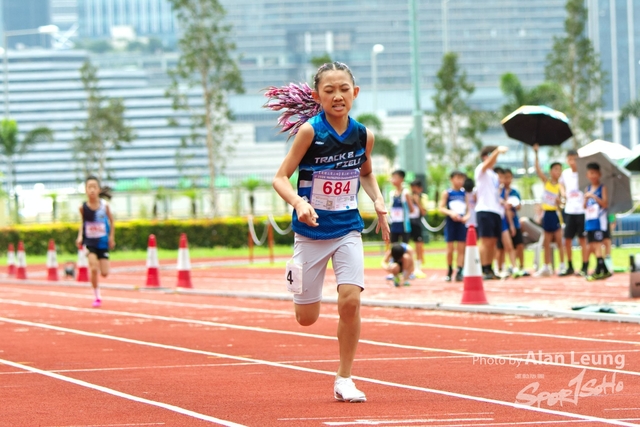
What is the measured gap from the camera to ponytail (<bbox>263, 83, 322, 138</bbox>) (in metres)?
8.11

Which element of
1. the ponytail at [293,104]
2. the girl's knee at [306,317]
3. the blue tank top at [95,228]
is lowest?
the blue tank top at [95,228]

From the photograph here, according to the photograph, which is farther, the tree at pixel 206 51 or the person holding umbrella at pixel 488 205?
the tree at pixel 206 51

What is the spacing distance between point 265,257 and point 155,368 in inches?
1069

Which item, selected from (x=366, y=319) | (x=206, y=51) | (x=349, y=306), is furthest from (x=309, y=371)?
(x=206, y=51)

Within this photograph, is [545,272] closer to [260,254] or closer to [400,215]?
[400,215]

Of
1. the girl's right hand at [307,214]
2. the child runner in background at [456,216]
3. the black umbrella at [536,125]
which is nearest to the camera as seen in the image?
the girl's right hand at [307,214]

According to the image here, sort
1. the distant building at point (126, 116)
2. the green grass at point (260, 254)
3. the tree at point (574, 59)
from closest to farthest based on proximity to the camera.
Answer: the green grass at point (260, 254) < the tree at point (574, 59) < the distant building at point (126, 116)

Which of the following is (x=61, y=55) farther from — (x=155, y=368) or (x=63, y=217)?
(x=155, y=368)

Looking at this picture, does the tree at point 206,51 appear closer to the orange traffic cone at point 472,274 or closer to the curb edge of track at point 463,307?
the curb edge of track at point 463,307

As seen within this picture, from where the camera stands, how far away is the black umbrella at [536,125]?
60.1 feet

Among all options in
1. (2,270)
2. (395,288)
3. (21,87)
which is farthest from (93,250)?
(21,87)

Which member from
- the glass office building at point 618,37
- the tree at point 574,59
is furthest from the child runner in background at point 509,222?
the glass office building at point 618,37

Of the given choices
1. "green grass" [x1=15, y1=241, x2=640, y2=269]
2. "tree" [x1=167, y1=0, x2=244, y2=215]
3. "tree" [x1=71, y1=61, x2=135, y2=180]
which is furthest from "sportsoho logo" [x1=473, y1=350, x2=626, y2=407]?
"tree" [x1=71, y1=61, x2=135, y2=180]

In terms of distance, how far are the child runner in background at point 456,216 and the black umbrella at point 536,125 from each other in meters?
1.21
